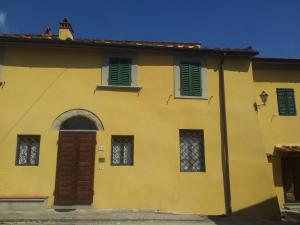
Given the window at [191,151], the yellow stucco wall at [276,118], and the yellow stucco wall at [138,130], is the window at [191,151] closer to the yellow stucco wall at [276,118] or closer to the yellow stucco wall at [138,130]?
the yellow stucco wall at [138,130]

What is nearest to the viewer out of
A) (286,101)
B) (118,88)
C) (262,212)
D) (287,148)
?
(262,212)

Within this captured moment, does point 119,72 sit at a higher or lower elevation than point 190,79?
higher

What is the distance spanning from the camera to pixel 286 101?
44.9ft

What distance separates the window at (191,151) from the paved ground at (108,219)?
66.5 inches

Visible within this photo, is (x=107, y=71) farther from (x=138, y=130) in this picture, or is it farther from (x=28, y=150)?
(x=28, y=150)

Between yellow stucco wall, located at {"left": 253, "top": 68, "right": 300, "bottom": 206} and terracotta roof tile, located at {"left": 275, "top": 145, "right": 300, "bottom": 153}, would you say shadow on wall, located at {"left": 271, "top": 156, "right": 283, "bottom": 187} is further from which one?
terracotta roof tile, located at {"left": 275, "top": 145, "right": 300, "bottom": 153}

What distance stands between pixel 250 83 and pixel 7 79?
8629mm

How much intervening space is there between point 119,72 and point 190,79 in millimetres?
2572

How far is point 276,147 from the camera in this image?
13141 millimetres

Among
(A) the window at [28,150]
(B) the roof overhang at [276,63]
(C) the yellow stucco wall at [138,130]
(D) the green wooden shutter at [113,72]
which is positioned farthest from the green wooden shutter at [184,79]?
(A) the window at [28,150]

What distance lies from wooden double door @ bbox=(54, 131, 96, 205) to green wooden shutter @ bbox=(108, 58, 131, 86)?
2.02 metres

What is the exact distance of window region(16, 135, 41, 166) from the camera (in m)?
11.2

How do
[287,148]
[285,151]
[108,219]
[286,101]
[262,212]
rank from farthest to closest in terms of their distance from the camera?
[286,101], [287,148], [285,151], [262,212], [108,219]

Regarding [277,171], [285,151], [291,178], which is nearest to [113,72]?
[285,151]
